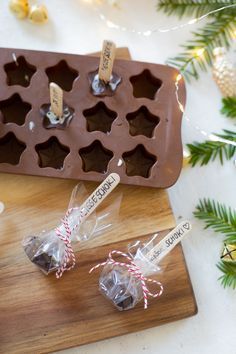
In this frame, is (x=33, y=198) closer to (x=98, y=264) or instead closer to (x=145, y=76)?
(x=98, y=264)

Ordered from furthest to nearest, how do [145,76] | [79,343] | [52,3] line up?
[52,3] < [145,76] < [79,343]

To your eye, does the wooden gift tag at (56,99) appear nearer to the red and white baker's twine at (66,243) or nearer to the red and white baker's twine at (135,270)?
the red and white baker's twine at (66,243)

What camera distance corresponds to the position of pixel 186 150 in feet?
3.33

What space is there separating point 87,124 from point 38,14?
0.31m

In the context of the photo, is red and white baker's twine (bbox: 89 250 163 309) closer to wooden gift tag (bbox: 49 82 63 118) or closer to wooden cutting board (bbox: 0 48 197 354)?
wooden cutting board (bbox: 0 48 197 354)

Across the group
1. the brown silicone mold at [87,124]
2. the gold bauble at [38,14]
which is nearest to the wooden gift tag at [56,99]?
the brown silicone mold at [87,124]

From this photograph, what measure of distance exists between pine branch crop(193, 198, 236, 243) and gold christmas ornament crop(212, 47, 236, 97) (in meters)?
0.26

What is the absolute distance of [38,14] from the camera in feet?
3.47

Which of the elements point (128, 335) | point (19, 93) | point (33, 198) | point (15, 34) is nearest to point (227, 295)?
point (128, 335)

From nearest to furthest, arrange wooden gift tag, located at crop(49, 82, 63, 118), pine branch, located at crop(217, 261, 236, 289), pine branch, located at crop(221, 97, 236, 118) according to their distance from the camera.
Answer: wooden gift tag, located at crop(49, 82, 63, 118)
pine branch, located at crop(217, 261, 236, 289)
pine branch, located at crop(221, 97, 236, 118)

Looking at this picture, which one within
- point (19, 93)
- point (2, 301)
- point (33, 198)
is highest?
point (19, 93)

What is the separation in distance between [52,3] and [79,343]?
2.57 feet

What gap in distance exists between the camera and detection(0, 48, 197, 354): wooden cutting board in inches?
33.4

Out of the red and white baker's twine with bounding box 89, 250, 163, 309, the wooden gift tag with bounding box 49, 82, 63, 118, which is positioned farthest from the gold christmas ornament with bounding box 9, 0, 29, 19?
the red and white baker's twine with bounding box 89, 250, 163, 309
